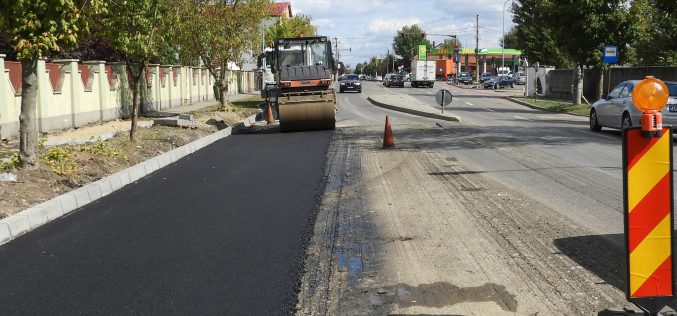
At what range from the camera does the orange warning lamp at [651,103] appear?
138 inches

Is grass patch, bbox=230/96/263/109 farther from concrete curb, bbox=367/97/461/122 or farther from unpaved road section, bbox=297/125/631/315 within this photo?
unpaved road section, bbox=297/125/631/315

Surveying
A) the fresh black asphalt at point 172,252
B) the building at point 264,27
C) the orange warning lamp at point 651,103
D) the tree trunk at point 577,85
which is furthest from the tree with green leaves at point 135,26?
the tree trunk at point 577,85

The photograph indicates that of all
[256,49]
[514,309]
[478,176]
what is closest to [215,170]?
[478,176]

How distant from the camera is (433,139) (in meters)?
17.2

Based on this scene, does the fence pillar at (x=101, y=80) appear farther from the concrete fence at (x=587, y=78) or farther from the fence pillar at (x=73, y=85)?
the concrete fence at (x=587, y=78)

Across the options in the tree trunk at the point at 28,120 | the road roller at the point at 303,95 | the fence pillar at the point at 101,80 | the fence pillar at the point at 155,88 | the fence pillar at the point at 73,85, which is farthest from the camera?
the fence pillar at the point at 155,88

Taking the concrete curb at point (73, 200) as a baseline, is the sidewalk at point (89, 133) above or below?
above

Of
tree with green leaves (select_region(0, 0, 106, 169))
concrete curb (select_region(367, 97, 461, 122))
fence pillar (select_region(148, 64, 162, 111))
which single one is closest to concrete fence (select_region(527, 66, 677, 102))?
concrete curb (select_region(367, 97, 461, 122))

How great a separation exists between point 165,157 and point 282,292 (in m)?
9.19

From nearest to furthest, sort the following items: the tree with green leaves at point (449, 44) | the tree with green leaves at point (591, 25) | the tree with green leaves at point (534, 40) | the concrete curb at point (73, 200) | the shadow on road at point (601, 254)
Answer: the shadow on road at point (601, 254) < the concrete curb at point (73, 200) < the tree with green leaves at point (591, 25) < the tree with green leaves at point (534, 40) < the tree with green leaves at point (449, 44)

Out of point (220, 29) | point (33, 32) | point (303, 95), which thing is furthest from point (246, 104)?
point (33, 32)

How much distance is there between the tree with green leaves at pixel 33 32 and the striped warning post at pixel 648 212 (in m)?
8.20

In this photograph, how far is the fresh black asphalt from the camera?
4883 mm

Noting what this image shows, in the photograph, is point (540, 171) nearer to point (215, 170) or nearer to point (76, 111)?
point (215, 170)
